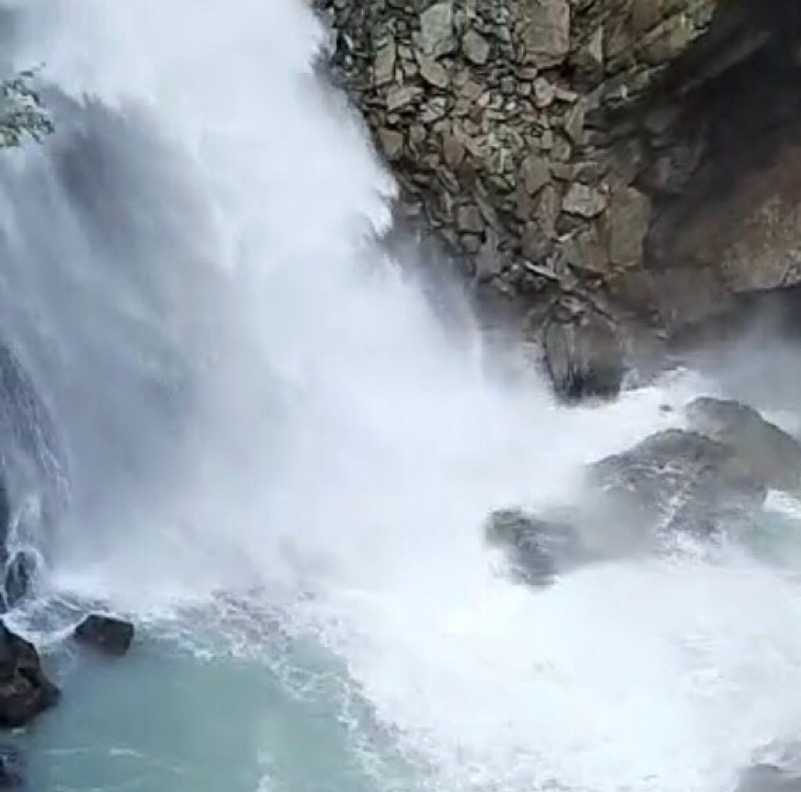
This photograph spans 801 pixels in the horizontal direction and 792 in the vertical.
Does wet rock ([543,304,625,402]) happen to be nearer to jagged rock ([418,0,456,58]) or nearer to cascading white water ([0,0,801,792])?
cascading white water ([0,0,801,792])

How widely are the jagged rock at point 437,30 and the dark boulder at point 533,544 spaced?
6.58 m

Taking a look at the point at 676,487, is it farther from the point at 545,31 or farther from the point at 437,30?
the point at 437,30

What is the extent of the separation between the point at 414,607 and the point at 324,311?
550 centimetres

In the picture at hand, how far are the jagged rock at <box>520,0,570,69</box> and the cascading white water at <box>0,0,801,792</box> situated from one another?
2642 mm

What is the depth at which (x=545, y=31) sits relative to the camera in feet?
78.1

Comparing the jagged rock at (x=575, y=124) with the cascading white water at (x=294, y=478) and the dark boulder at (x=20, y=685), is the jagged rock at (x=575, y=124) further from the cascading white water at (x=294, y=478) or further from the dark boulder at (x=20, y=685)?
the dark boulder at (x=20, y=685)

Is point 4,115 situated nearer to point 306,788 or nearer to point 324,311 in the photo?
point 324,311

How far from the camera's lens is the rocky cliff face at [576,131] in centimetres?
2395

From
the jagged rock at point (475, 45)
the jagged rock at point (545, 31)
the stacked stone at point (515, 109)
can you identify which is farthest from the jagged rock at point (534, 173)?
the jagged rock at point (475, 45)

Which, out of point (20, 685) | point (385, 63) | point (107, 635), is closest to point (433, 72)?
point (385, 63)

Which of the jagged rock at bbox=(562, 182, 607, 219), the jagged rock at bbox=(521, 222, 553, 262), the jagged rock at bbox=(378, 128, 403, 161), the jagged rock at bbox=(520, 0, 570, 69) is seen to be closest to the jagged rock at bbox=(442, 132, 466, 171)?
the jagged rock at bbox=(378, 128, 403, 161)

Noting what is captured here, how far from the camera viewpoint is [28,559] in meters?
19.4

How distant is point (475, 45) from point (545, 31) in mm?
950

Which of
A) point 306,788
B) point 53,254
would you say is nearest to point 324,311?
point 53,254
